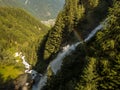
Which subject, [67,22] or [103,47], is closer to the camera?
[103,47]

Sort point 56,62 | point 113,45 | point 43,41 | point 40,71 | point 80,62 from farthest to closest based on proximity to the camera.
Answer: point 43,41
point 40,71
point 56,62
point 80,62
point 113,45

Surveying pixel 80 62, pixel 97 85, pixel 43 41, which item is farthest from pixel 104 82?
pixel 43 41

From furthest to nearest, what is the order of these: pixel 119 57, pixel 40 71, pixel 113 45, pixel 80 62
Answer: pixel 40 71
pixel 80 62
pixel 113 45
pixel 119 57

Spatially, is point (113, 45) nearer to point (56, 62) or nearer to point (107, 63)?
point (107, 63)

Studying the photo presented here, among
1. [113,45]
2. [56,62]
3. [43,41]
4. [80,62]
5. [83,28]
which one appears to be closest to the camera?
[113,45]

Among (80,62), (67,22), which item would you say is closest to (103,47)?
(80,62)

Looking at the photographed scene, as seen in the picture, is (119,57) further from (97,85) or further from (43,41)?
(43,41)

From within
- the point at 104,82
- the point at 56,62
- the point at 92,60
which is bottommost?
the point at 104,82

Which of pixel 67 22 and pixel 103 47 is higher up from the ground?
pixel 67 22

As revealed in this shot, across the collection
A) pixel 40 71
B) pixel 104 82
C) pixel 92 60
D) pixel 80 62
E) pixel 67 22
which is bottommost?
pixel 104 82
